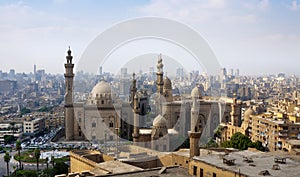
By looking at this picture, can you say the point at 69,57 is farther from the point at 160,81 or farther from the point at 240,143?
the point at 240,143

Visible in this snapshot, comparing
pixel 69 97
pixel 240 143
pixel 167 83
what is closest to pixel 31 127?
pixel 69 97

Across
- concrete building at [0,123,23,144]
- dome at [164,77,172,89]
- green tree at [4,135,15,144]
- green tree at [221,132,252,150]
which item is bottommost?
green tree at [4,135,15,144]

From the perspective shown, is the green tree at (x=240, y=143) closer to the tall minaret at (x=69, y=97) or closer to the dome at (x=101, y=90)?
the dome at (x=101, y=90)

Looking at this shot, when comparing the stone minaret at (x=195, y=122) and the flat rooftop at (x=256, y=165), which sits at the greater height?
the stone minaret at (x=195, y=122)

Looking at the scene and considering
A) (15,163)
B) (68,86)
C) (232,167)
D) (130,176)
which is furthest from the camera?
(68,86)

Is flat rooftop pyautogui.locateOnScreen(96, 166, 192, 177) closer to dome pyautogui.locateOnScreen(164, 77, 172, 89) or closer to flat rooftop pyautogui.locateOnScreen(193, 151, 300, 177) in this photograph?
flat rooftop pyautogui.locateOnScreen(193, 151, 300, 177)

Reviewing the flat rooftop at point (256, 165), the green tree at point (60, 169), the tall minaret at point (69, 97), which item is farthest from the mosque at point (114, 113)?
the flat rooftop at point (256, 165)

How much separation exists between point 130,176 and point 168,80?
18.4 meters

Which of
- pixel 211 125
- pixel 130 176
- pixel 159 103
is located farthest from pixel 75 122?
pixel 130 176

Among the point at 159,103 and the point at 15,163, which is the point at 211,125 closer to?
the point at 159,103

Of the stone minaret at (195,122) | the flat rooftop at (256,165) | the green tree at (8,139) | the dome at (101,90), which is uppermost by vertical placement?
the dome at (101,90)

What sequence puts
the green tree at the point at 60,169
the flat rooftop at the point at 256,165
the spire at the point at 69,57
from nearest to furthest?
the flat rooftop at the point at 256,165 → the green tree at the point at 60,169 → the spire at the point at 69,57

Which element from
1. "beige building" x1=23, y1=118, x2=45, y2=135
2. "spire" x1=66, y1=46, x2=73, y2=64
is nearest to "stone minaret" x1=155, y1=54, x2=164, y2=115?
"spire" x1=66, y1=46, x2=73, y2=64

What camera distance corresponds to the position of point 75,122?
28.5m
